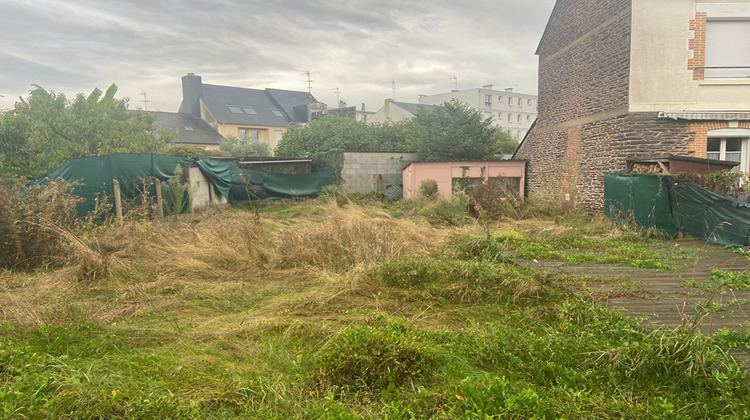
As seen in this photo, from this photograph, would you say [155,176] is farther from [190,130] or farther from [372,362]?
[190,130]

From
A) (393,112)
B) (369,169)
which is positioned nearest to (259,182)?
(369,169)

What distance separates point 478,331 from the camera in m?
4.19

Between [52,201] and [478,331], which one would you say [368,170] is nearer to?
[52,201]

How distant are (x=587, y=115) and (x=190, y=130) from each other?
31.1m

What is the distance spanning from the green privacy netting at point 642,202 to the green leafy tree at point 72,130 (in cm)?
1577

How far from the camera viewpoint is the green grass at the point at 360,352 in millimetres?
2984

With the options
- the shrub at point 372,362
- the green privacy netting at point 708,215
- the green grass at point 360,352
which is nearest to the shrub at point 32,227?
the green grass at point 360,352

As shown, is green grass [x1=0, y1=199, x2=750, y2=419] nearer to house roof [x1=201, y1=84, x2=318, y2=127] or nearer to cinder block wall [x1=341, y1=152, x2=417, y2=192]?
cinder block wall [x1=341, y1=152, x2=417, y2=192]

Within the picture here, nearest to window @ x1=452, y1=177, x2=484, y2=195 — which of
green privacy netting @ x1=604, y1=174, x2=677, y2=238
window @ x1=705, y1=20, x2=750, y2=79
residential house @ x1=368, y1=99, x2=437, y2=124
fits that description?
green privacy netting @ x1=604, y1=174, x2=677, y2=238

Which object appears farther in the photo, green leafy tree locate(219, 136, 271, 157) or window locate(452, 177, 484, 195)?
green leafy tree locate(219, 136, 271, 157)

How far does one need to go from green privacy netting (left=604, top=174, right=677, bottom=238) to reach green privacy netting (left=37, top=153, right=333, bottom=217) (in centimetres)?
919

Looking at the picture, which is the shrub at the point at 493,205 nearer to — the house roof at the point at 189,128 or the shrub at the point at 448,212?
the shrub at the point at 448,212

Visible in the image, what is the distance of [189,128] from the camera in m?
36.4

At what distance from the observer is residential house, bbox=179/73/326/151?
1496 inches
